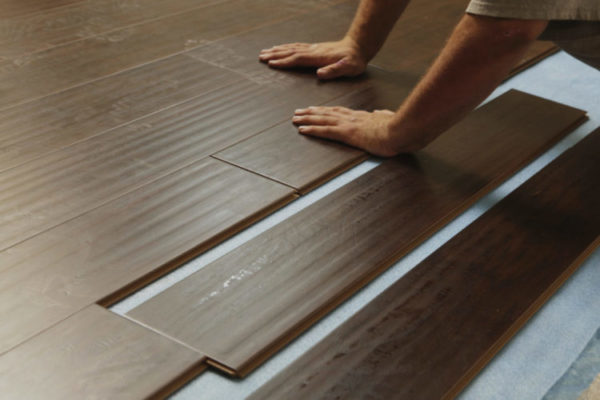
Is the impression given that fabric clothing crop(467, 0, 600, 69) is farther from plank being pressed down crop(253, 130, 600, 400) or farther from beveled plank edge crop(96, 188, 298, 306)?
beveled plank edge crop(96, 188, 298, 306)

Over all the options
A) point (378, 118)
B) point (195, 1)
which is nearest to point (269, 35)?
point (195, 1)

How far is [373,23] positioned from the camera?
9.05ft

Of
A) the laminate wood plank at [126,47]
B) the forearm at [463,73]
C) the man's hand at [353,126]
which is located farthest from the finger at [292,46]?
the forearm at [463,73]

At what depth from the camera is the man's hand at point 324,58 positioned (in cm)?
279

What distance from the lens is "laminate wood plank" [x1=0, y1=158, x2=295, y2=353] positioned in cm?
162

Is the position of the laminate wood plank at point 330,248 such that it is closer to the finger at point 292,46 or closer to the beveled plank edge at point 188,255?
the beveled plank edge at point 188,255

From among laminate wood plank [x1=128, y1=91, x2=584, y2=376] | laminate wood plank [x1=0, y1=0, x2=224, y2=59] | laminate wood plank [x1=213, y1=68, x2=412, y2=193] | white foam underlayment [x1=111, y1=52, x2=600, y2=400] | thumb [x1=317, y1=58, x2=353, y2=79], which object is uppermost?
laminate wood plank [x1=0, y1=0, x2=224, y2=59]

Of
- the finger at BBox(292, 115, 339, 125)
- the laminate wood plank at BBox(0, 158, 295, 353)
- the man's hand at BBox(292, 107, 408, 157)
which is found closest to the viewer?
the laminate wood plank at BBox(0, 158, 295, 353)

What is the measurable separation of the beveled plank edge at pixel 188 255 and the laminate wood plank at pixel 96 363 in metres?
0.08

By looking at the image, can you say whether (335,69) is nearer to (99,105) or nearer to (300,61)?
(300,61)

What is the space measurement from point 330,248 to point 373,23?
1201mm

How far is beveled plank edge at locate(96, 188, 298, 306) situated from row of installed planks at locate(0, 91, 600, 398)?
49 mm

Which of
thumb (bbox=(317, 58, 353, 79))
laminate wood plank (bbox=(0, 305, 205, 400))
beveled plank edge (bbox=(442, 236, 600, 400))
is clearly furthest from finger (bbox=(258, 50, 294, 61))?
laminate wood plank (bbox=(0, 305, 205, 400))

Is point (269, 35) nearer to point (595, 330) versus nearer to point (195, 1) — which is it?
point (195, 1)
